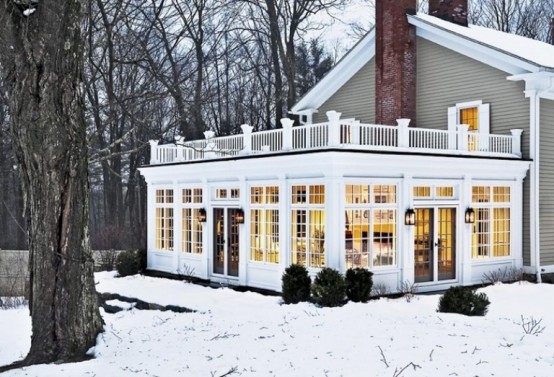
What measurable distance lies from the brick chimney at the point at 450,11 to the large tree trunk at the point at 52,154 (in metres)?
16.6

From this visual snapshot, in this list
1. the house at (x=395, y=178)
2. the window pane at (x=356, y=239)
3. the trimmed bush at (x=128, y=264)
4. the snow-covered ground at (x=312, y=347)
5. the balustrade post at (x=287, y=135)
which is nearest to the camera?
the snow-covered ground at (x=312, y=347)

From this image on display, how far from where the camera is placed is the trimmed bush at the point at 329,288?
13.1m

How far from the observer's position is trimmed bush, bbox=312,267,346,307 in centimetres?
1309

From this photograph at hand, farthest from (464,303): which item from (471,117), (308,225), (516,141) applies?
(471,117)

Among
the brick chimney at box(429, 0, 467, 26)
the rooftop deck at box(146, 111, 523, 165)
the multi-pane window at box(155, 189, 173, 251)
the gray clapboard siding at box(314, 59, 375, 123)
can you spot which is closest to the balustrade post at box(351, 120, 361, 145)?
the rooftop deck at box(146, 111, 523, 165)

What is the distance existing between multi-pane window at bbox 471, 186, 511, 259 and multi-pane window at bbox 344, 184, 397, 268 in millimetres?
2841

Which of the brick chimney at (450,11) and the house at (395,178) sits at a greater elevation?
the brick chimney at (450,11)

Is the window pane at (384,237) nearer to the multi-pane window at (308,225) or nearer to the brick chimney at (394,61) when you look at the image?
the multi-pane window at (308,225)

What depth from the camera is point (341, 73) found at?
22.3 meters

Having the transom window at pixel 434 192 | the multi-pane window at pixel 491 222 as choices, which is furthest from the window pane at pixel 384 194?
the multi-pane window at pixel 491 222

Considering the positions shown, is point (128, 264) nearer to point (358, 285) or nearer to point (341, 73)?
point (358, 285)

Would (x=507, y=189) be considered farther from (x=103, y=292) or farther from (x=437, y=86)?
(x=103, y=292)

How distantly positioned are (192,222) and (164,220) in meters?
1.58

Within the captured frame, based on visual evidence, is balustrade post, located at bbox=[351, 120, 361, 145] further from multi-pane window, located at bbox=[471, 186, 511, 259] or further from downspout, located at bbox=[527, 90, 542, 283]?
downspout, located at bbox=[527, 90, 542, 283]
